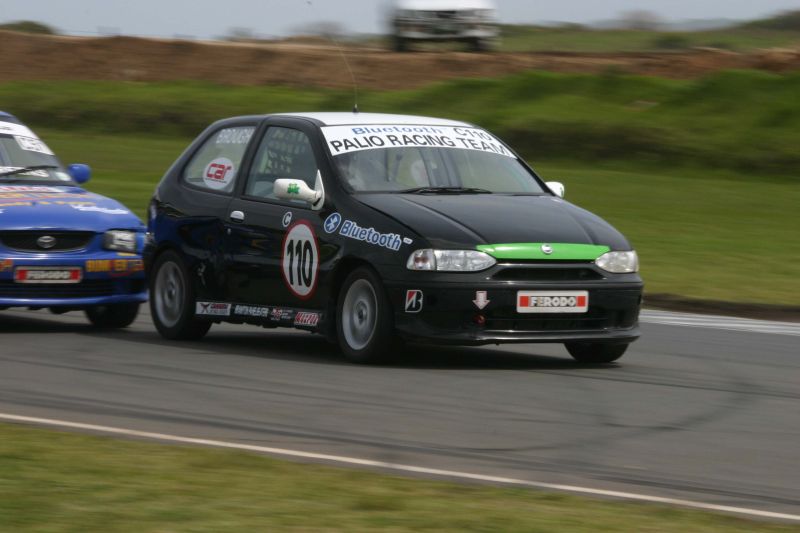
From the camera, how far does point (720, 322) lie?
45.0ft

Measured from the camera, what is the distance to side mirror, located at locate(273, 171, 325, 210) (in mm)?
10078

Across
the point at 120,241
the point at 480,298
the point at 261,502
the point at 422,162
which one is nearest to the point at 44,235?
the point at 120,241

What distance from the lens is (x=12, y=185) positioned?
12.3 m

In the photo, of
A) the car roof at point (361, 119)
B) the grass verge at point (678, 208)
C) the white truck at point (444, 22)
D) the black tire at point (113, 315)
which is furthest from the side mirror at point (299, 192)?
the white truck at point (444, 22)

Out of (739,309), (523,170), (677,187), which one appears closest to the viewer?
(523,170)

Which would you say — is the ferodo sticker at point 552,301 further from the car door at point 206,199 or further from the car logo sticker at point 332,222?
the car door at point 206,199

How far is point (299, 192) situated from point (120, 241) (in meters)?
2.37

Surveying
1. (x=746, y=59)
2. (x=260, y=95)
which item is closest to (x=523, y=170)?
(x=260, y=95)

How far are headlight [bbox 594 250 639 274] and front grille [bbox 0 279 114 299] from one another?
4.01 metres

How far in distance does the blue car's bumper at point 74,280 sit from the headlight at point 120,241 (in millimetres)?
46

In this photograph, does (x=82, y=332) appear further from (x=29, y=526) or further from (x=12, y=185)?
(x=29, y=526)

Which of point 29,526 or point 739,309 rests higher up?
point 29,526

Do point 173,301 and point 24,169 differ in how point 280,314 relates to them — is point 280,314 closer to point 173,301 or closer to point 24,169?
point 173,301

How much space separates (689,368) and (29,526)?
5.94 meters
